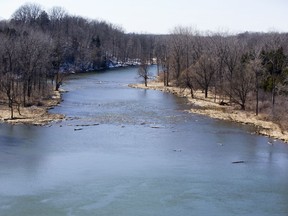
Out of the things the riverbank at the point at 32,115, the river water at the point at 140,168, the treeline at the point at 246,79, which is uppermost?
the treeline at the point at 246,79

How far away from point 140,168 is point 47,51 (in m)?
36.6

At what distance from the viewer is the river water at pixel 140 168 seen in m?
17.2

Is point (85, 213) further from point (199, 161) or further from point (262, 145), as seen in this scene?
point (262, 145)

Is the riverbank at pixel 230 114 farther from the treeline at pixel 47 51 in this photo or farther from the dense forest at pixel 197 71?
the treeline at pixel 47 51

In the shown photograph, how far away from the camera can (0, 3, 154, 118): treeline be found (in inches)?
1652

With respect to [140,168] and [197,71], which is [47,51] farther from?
[140,168]

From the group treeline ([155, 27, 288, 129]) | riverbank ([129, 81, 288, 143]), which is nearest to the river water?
riverbank ([129, 81, 288, 143])

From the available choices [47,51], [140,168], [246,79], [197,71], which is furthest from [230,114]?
[47,51]

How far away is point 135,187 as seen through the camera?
19.1 m

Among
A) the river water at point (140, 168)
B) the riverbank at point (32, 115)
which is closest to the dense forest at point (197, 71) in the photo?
the riverbank at point (32, 115)

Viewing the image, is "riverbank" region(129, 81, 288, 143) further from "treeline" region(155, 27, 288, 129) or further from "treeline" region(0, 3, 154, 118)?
"treeline" region(0, 3, 154, 118)

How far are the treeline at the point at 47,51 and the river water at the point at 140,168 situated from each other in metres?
9.11

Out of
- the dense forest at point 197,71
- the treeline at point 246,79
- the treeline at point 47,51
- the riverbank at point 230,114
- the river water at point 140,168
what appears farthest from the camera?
the treeline at point 47,51

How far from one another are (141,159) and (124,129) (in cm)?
769
